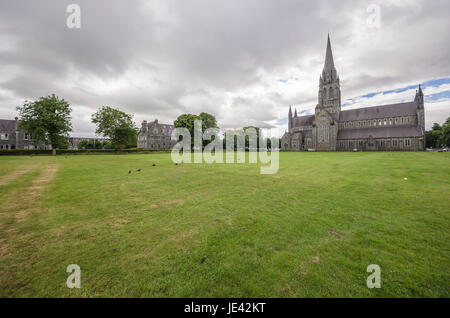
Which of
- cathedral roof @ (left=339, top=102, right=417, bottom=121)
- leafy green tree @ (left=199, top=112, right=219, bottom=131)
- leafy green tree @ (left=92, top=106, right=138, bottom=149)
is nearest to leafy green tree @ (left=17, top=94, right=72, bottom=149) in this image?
leafy green tree @ (left=92, top=106, right=138, bottom=149)

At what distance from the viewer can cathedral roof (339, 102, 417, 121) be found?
2726 inches

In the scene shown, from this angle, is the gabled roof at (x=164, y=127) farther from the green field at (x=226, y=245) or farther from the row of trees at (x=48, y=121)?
the green field at (x=226, y=245)

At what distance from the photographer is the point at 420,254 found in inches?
140

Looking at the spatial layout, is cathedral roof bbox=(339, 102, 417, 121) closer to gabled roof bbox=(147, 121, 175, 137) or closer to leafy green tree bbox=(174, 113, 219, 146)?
leafy green tree bbox=(174, 113, 219, 146)

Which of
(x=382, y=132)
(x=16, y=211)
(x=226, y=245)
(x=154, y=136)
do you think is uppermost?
(x=154, y=136)

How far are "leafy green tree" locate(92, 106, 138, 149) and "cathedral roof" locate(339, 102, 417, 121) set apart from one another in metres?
91.3

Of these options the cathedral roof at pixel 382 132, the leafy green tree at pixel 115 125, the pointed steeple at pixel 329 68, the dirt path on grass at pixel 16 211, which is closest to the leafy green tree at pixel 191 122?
the leafy green tree at pixel 115 125

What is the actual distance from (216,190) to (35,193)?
8.64 meters

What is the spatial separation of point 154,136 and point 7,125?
1925 inches

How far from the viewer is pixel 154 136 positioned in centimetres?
8938

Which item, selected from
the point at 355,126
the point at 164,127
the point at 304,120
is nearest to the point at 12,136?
the point at 164,127

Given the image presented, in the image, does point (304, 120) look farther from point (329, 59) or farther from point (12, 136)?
point (12, 136)

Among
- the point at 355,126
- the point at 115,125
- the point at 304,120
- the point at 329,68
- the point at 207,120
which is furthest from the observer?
the point at 304,120
